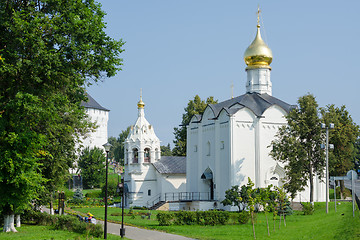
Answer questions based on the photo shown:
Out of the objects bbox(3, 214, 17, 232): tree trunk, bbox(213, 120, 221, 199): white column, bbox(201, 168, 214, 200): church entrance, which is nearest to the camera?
bbox(3, 214, 17, 232): tree trunk

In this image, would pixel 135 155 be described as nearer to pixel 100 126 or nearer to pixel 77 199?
pixel 77 199

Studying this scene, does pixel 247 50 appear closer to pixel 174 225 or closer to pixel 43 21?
pixel 174 225

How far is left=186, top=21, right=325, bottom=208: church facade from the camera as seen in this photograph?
34312 millimetres

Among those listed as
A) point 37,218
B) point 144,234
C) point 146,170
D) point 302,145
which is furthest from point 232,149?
point 37,218

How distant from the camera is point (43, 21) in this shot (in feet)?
58.6

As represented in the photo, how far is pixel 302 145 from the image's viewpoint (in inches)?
1238

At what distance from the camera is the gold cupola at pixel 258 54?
38.4 metres

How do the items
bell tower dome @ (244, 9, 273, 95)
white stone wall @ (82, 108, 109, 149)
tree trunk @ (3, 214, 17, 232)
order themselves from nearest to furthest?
tree trunk @ (3, 214, 17, 232)
bell tower dome @ (244, 9, 273, 95)
white stone wall @ (82, 108, 109, 149)

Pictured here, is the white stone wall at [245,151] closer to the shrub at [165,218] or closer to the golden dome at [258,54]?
the golden dome at [258,54]

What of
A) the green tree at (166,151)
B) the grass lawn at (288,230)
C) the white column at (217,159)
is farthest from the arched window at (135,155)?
the green tree at (166,151)

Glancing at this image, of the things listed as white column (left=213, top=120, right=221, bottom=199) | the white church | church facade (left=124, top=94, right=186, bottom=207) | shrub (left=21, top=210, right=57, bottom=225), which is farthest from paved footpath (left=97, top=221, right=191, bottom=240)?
church facade (left=124, top=94, right=186, bottom=207)

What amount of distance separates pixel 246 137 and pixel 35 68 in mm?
20676

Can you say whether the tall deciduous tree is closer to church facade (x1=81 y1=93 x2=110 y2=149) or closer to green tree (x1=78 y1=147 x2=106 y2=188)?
green tree (x1=78 y1=147 x2=106 y2=188)

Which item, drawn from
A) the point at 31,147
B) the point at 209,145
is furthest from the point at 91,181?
the point at 31,147
